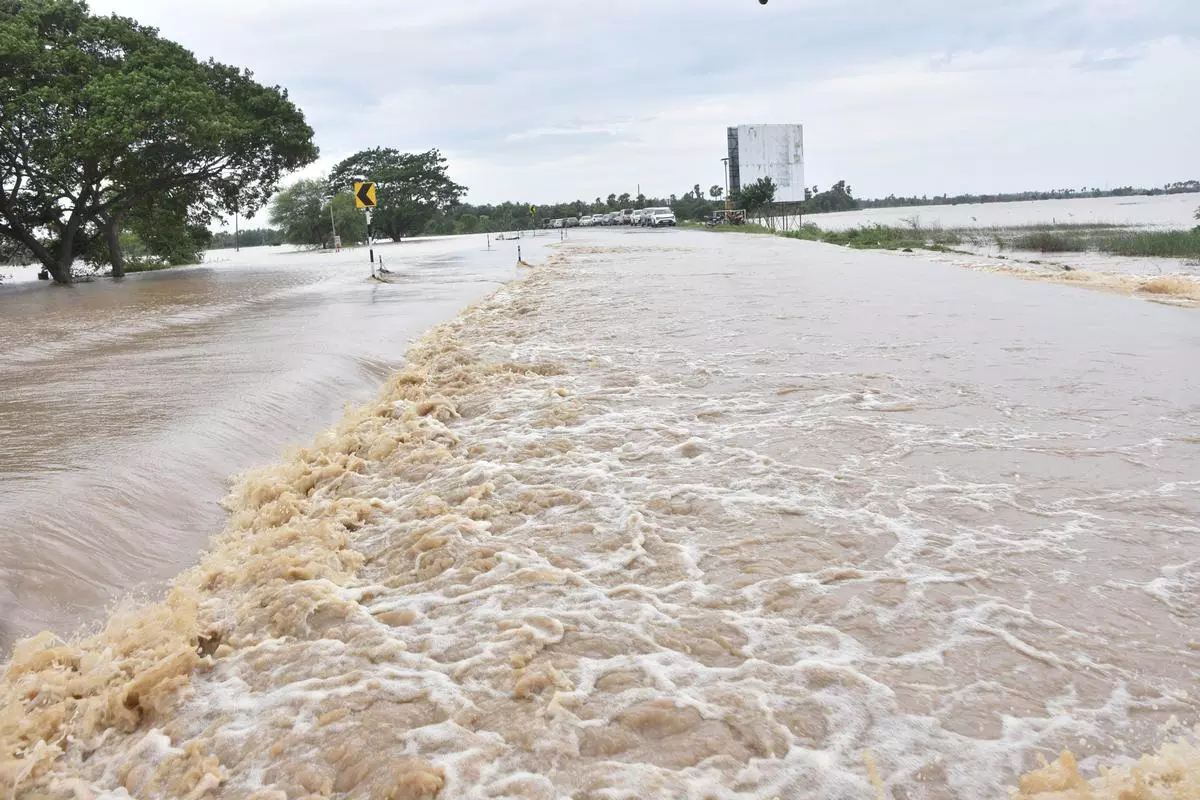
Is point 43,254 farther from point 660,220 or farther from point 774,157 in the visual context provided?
point 774,157

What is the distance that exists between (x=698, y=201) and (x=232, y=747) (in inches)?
5262

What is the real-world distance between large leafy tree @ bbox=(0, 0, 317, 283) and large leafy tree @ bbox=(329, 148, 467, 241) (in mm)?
44515

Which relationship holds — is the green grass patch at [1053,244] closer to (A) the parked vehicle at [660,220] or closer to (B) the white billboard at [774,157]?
(B) the white billboard at [774,157]

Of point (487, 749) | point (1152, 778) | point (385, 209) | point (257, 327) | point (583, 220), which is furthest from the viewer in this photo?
point (583, 220)

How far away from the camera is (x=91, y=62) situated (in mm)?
25859

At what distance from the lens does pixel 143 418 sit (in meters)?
6.77

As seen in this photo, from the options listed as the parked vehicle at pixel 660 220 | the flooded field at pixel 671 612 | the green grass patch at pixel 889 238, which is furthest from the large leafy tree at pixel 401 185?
the flooded field at pixel 671 612

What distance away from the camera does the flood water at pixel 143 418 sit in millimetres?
4324

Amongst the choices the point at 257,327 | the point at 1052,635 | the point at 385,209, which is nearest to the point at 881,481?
the point at 1052,635

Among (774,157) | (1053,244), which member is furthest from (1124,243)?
(774,157)

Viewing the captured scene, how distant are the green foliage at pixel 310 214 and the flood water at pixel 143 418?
167ft

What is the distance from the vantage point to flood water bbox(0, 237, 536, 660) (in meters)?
4.32

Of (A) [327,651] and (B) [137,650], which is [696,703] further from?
(B) [137,650]

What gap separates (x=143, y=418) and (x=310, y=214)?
63.0m
